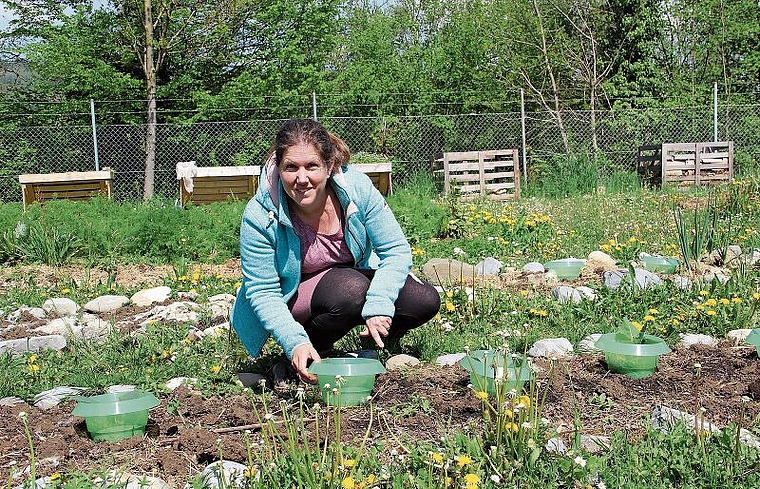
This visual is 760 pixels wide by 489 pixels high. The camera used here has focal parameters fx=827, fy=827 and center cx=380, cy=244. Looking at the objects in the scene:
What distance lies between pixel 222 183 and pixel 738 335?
26.9ft

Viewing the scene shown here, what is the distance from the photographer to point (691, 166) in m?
12.4

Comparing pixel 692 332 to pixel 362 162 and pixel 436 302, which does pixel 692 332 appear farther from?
pixel 362 162

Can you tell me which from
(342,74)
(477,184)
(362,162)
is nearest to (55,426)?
(362,162)

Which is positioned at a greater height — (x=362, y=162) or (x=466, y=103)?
(x=466, y=103)

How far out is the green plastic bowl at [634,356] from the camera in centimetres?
292

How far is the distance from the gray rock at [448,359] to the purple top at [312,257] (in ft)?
1.78

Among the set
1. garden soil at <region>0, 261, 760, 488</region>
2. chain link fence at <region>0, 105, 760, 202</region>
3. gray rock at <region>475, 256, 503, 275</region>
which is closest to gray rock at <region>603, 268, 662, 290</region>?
gray rock at <region>475, 256, 503, 275</region>

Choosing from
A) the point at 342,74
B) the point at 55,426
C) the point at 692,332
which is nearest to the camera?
the point at 55,426

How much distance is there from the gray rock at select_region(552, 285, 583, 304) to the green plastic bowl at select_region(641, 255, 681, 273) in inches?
33.1

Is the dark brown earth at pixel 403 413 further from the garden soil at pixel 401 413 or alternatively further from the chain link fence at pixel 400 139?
the chain link fence at pixel 400 139

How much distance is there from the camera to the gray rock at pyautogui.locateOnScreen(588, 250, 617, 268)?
5225 millimetres

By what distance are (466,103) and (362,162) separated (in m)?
3.78

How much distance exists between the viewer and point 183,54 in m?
14.5

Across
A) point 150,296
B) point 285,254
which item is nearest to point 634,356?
point 285,254
